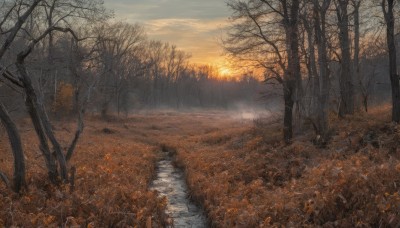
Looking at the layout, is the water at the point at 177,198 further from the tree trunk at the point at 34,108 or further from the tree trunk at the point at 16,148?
the tree trunk at the point at 16,148

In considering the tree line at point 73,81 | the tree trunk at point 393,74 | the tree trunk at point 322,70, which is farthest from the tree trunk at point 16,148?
the tree trunk at point 393,74

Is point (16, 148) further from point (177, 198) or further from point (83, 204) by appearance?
point (177, 198)

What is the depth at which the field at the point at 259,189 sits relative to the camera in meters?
9.14

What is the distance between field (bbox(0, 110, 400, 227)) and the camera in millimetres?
9141

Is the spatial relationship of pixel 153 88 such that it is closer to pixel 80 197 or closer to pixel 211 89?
pixel 211 89

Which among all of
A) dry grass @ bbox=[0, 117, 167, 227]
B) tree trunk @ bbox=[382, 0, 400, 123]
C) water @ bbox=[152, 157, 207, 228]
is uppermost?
tree trunk @ bbox=[382, 0, 400, 123]

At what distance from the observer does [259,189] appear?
13.0 meters

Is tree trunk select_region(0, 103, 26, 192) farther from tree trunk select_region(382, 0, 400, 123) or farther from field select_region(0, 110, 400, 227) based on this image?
tree trunk select_region(382, 0, 400, 123)

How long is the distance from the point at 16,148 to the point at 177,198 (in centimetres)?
618

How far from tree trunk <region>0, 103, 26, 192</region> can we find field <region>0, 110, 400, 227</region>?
333mm

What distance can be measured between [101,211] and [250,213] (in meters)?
3.61

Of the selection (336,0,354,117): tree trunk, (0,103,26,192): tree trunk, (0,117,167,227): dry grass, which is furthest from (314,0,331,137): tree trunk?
(0,103,26,192): tree trunk

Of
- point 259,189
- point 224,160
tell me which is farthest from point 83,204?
point 224,160

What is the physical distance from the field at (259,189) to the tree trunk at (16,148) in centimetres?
33
